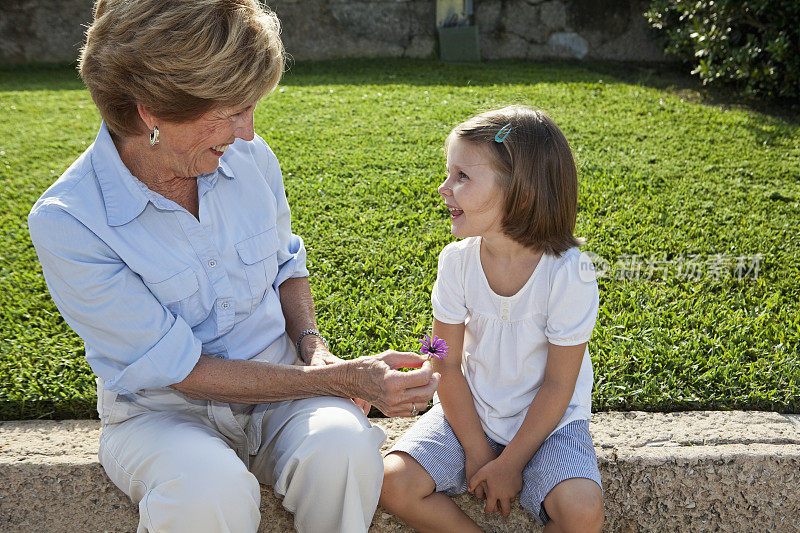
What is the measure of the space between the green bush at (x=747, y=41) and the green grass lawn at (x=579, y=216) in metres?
0.25

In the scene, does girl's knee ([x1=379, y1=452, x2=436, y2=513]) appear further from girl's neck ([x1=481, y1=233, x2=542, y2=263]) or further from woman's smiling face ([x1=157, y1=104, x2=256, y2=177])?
woman's smiling face ([x1=157, y1=104, x2=256, y2=177])

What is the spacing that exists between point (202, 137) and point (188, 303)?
475 mm

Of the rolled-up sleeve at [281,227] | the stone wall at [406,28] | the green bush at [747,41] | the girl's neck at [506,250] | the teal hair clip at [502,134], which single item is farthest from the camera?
the stone wall at [406,28]

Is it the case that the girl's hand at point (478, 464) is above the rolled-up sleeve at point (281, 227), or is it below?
below

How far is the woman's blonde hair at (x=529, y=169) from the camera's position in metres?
2.20

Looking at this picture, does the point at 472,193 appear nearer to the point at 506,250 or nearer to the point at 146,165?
the point at 506,250

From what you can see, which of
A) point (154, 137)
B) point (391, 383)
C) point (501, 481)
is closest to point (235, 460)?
point (391, 383)

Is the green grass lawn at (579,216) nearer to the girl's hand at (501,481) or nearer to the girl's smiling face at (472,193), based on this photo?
the girl's hand at (501,481)

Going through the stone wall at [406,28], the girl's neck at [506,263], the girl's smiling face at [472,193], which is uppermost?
the stone wall at [406,28]

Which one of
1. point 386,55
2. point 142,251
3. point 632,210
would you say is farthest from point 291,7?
point 142,251

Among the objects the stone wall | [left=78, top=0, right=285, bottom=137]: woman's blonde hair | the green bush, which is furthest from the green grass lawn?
[left=78, top=0, right=285, bottom=137]: woman's blonde hair

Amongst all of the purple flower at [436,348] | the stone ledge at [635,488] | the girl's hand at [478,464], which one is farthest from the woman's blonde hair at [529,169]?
the stone ledge at [635,488]

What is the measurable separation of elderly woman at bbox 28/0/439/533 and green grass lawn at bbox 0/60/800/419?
0.75 meters

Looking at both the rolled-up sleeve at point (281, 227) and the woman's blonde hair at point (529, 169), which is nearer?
the woman's blonde hair at point (529, 169)
